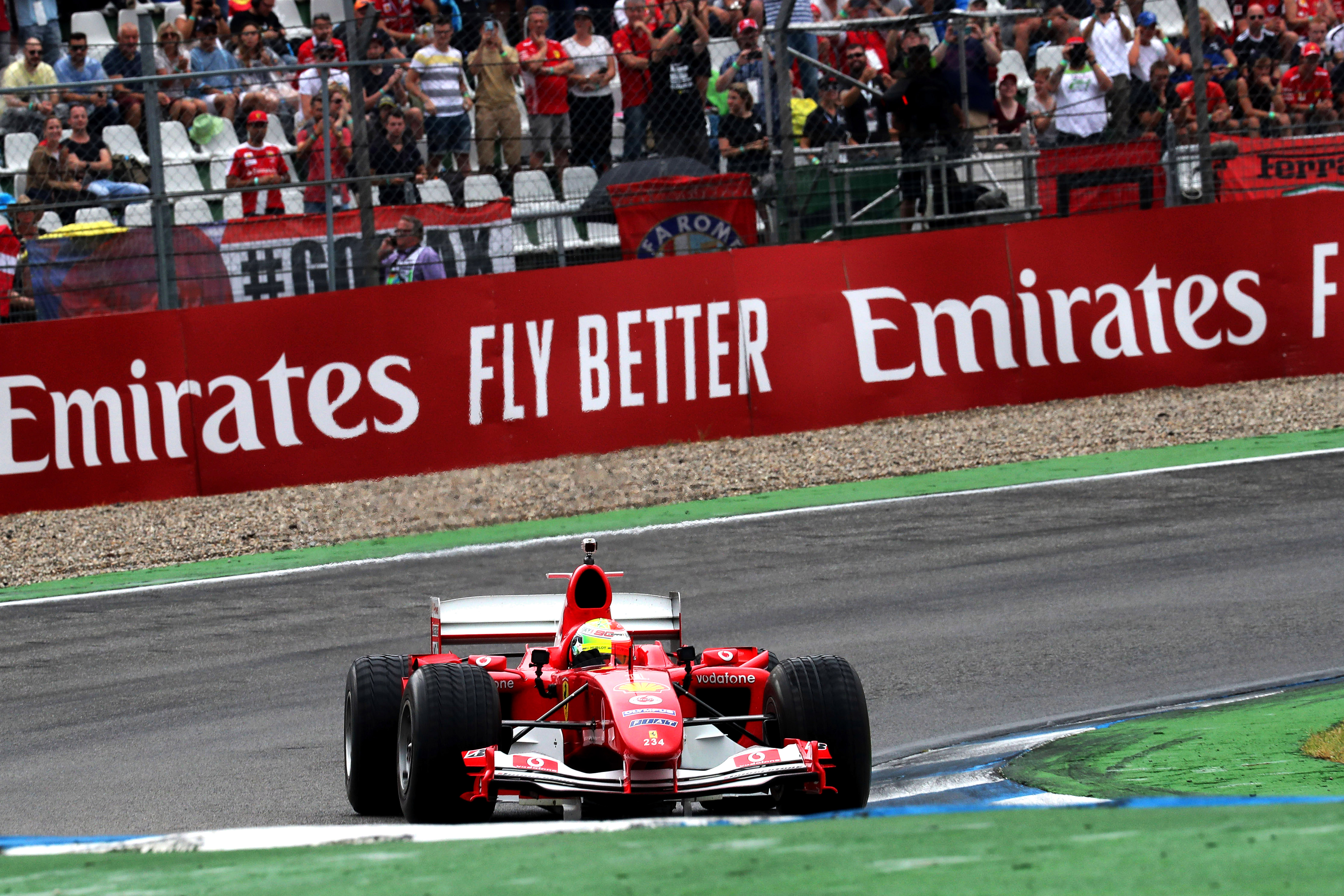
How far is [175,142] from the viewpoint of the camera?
12289 mm

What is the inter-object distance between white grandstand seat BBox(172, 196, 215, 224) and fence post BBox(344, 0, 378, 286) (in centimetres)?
111

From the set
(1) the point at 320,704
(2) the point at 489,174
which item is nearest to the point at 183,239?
(2) the point at 489,174

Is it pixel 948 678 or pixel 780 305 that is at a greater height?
pixel 780 305

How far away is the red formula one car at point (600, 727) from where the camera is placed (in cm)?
509

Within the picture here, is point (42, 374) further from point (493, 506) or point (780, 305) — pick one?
point (780, 305)

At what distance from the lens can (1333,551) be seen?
9461 millimetres

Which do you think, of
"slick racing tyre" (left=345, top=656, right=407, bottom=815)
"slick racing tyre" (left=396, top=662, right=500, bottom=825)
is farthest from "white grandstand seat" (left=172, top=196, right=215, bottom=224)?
"slick racing tyre" (left=396, top=662, right=500, bottom=825)

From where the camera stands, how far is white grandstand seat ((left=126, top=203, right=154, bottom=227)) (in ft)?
39.7

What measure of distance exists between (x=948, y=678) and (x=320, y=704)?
2.81 metres

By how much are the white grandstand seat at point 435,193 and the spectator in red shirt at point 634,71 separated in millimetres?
1459

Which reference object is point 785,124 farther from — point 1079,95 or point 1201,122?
point 1201,122

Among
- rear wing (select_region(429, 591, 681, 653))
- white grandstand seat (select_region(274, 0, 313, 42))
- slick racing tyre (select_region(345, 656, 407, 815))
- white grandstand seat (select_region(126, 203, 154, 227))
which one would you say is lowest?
slick racing tyre (select_region(345, 656, 407, 815))

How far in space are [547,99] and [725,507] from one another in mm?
3896

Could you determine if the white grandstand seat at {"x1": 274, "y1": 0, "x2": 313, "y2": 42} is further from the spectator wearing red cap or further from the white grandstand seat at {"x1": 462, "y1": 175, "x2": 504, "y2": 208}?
the white grandstand seat at {"x1": 462, "y1": 175, "x2": 504, "y2": 208}
